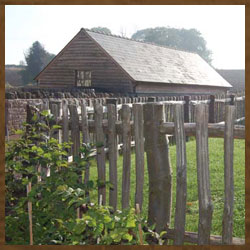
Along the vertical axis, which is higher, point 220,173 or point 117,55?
point 117,55

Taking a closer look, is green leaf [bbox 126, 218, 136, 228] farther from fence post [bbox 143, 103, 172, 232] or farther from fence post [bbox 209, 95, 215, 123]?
fence post [bbox 209, 95, 215, 123]

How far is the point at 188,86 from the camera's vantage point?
19.2m

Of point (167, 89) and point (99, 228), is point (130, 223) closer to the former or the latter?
point (99, 228)

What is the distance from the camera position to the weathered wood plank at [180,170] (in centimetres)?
282

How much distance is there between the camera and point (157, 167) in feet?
10.1

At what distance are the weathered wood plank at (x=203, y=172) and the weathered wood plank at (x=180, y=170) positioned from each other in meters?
0.12

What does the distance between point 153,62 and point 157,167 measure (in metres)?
15.4

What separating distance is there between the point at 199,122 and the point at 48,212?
1253 mm

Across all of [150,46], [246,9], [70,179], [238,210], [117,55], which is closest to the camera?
[246,9]

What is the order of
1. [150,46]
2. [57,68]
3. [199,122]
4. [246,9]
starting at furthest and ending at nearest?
[150,46] < [57,68] < [199,122] < [246,9]

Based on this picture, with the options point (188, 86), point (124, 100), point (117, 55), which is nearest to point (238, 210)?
point (124, 100)

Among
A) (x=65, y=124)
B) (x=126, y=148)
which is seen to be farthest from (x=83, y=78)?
(x=126, y=148)

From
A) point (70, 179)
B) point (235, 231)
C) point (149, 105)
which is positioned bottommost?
point (235, 231)

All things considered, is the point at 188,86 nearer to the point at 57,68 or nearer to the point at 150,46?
the point at 150,46
